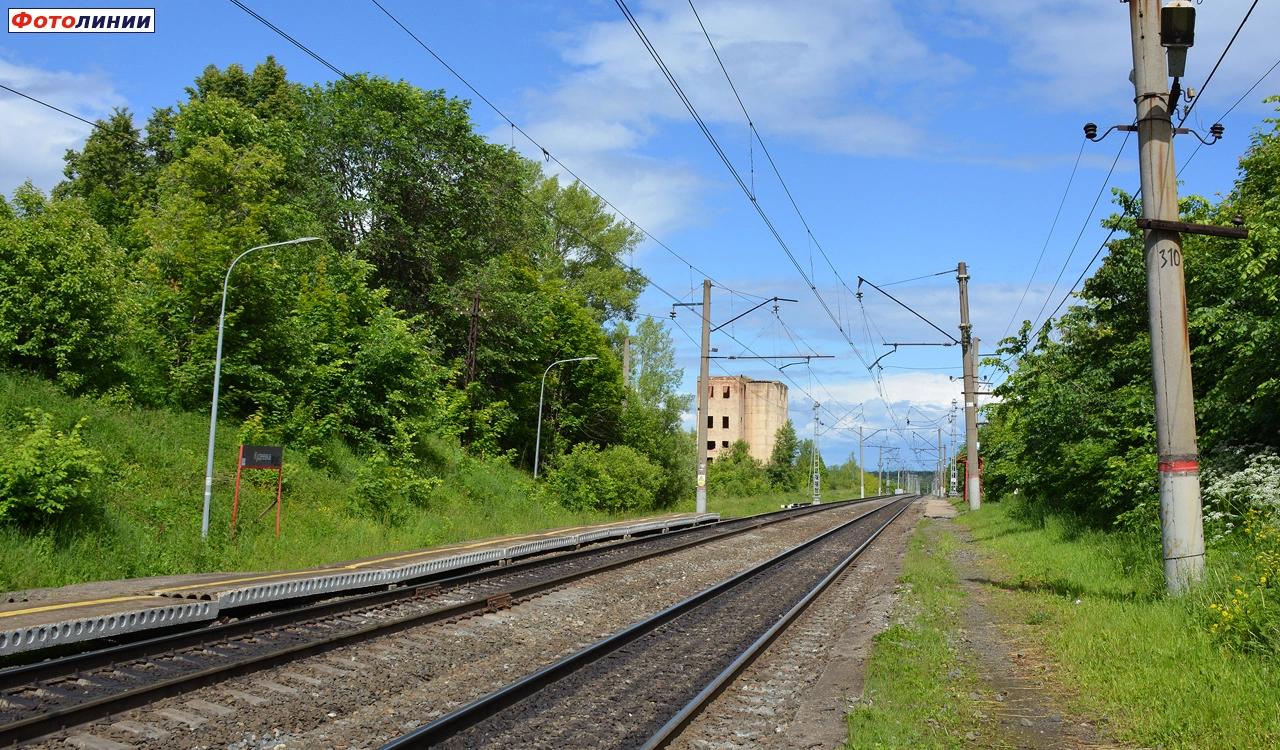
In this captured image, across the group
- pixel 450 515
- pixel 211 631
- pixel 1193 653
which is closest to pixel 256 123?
pixel 450 515

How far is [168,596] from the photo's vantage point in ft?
39.5

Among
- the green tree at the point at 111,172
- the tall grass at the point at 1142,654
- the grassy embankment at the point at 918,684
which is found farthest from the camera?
the green tree at the point at 111,172

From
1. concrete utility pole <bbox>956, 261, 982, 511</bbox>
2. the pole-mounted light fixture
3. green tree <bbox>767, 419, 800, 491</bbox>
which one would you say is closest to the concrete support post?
concrete utility pole <bbox>956, 261, 982, 511</bbox>

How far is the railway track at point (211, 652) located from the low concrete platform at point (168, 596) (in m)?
0.43

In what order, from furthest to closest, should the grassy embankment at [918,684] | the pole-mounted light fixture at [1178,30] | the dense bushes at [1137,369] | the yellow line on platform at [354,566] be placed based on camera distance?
1. the dense bushes at [1137,369]
2. the yellow line on platform at [354,566]
3. the pole-mounted light fixture at [1178,30]
4. the grassy embankment at [918,684]

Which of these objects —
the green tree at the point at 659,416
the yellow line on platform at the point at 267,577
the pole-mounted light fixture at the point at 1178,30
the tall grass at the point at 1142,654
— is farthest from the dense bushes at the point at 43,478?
the green tree at the point at 659,416

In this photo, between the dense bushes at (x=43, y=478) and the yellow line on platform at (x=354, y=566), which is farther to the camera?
the dense bushes at (x=43, y=478)

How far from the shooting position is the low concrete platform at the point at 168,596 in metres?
9.53

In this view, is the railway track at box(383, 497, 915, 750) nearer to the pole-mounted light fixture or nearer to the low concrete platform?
the low concrete platform

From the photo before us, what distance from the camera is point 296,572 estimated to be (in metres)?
15.4

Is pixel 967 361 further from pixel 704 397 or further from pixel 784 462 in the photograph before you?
pixel 784 462

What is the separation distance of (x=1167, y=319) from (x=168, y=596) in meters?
12.5

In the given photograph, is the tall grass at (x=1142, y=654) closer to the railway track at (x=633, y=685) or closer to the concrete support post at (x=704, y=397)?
the railway track at (x=633, y=685)

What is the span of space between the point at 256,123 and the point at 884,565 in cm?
3129
